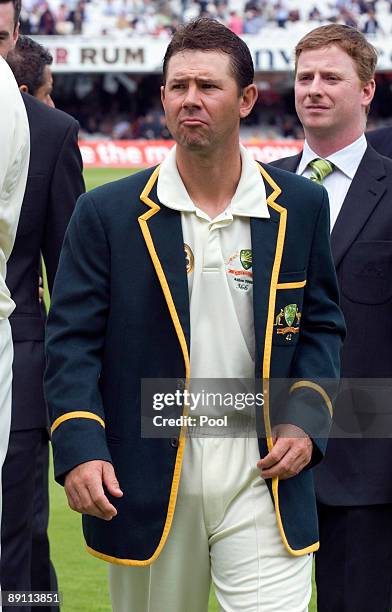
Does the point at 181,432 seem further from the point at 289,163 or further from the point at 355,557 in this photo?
the point at 289,163

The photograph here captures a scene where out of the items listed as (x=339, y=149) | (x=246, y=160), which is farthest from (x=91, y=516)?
(x=339, y=149)

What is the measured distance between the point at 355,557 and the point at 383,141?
1937 millimetres

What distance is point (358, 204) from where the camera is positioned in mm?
4371

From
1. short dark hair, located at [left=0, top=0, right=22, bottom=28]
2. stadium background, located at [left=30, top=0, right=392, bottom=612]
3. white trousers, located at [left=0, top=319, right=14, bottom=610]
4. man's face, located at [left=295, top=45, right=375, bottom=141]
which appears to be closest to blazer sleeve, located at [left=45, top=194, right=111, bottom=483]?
white trousers, located at [left=0, top=319, right=14, bottom=610]

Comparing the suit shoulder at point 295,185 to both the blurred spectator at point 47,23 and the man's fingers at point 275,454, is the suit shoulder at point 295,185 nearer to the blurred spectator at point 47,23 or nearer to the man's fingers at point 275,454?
the man's fingers at point 275,454

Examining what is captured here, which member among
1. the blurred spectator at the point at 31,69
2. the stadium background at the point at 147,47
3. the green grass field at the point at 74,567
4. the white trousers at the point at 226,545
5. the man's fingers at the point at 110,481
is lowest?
the stadium background at the point at 147,47

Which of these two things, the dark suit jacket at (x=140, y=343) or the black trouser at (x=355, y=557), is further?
the black trouser at (x=355, y=557)

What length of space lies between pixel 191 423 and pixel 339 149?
160cm

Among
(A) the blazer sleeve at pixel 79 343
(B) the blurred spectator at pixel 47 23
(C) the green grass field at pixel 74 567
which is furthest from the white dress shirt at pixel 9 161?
(B) the blurred spectator at pixel 47 23

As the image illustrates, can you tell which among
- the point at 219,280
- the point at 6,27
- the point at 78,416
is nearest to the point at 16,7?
the point at 6,27

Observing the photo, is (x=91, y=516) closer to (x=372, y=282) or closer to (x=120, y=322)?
(x=120, y=322)

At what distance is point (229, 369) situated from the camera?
129 inches

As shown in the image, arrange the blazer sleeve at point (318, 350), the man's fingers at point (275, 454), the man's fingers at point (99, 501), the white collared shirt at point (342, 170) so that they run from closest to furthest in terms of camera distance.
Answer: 1. the man's fingers at point (99, 501)
2. the man's fingers at point (275, 454)
3. the blazer sleeve at point (318, 350)
4. the white collared shirt at point (342, 170)

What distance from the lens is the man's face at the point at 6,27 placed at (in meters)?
4.29
